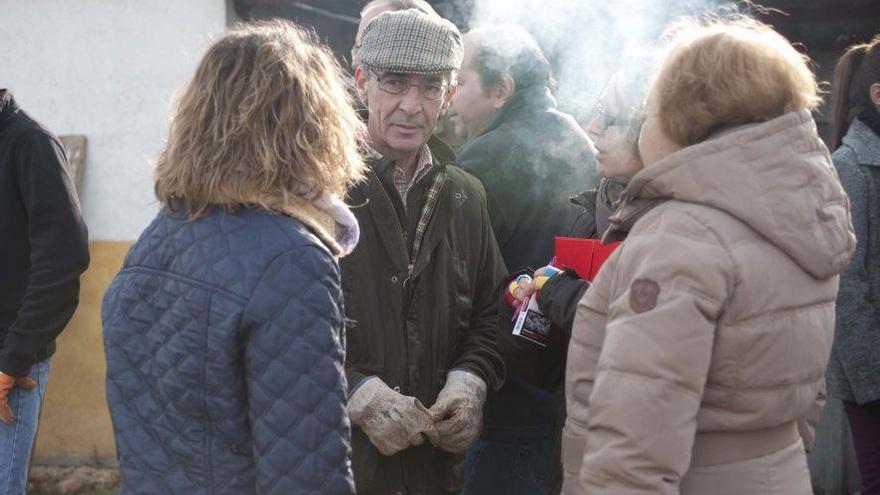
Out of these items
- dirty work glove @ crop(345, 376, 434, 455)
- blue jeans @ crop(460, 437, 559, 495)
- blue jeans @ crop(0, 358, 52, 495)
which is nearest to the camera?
dirty work glove @ crop(345, 376, 434, 455)

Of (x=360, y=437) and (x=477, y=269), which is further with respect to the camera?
(x=477, y=269)

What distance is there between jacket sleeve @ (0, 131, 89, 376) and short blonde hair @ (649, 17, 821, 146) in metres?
2.40

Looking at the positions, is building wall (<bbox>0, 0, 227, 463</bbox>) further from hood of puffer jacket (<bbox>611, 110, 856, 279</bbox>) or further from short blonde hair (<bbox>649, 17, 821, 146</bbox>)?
hood of puffer jacket (<bbox>611, 110, 856, 279</bbox>)

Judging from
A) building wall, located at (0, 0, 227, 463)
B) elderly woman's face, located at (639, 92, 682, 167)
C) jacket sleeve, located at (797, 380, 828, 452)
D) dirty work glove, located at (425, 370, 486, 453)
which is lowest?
A: building wall, located at (0, 0, 227, 463)

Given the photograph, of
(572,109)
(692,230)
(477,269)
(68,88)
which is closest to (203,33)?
(68,88)

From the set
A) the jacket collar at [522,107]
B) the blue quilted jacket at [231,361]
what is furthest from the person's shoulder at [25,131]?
the blue quilted jacket at [231,361]

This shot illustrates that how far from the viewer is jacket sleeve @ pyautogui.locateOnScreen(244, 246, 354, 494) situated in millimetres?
2123

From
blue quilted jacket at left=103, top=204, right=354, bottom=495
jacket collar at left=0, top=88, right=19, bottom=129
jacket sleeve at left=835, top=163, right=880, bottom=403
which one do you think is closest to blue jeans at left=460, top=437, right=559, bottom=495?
jacket sleeve at left=835, top=163, right=880, bottom=403

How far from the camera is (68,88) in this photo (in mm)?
6562

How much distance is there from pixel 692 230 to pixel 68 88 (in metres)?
5.40

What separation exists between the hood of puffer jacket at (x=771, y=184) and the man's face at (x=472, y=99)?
A: 6.71 ft

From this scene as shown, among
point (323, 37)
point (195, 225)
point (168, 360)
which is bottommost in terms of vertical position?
point (323, 37)

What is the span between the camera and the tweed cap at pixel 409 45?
3.18 metres

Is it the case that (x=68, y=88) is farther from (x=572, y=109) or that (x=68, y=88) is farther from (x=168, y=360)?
(x=168, y=360)
